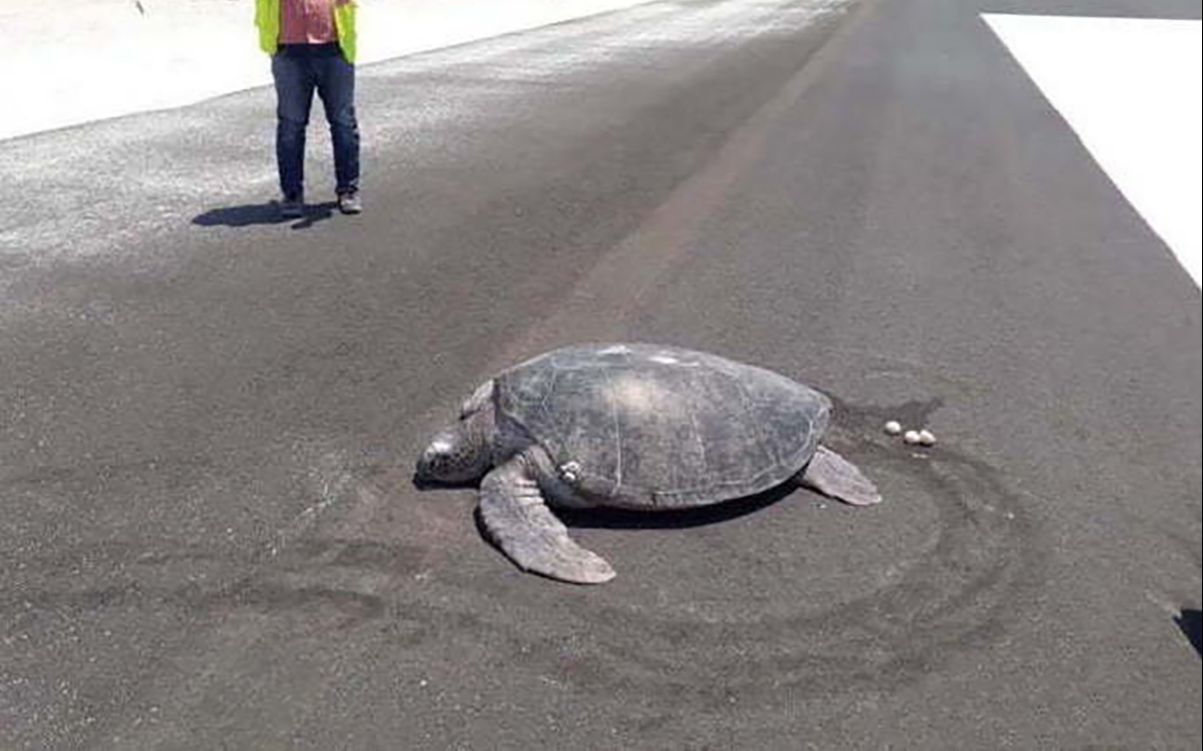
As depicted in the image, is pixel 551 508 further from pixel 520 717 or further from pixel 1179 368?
pixel 1179 368

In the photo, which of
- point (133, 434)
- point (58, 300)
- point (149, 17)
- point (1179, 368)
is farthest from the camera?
point (149, 17)

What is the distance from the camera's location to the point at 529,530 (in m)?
4.47

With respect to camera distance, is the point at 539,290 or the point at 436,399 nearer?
the point at 436,399

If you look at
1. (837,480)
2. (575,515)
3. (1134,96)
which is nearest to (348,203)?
(575,515)

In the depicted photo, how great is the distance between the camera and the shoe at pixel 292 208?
8.80 meters

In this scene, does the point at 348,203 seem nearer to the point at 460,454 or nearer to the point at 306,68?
the point at 306,68

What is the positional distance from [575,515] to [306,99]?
4.91 metres

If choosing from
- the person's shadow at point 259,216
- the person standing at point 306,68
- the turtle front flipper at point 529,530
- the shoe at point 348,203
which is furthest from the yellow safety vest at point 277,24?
the turtle front flipper at point 529,530

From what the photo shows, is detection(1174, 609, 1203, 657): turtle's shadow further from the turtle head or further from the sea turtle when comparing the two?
the turtle head

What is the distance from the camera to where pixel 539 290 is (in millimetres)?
7430


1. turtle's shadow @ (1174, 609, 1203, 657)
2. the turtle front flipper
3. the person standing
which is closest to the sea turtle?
the turtle front flipper

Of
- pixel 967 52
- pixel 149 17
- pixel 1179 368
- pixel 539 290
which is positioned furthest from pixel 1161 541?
pixel 149 17

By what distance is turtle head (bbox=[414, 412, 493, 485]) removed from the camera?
15.8 feet

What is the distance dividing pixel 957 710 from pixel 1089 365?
3.46 metres
